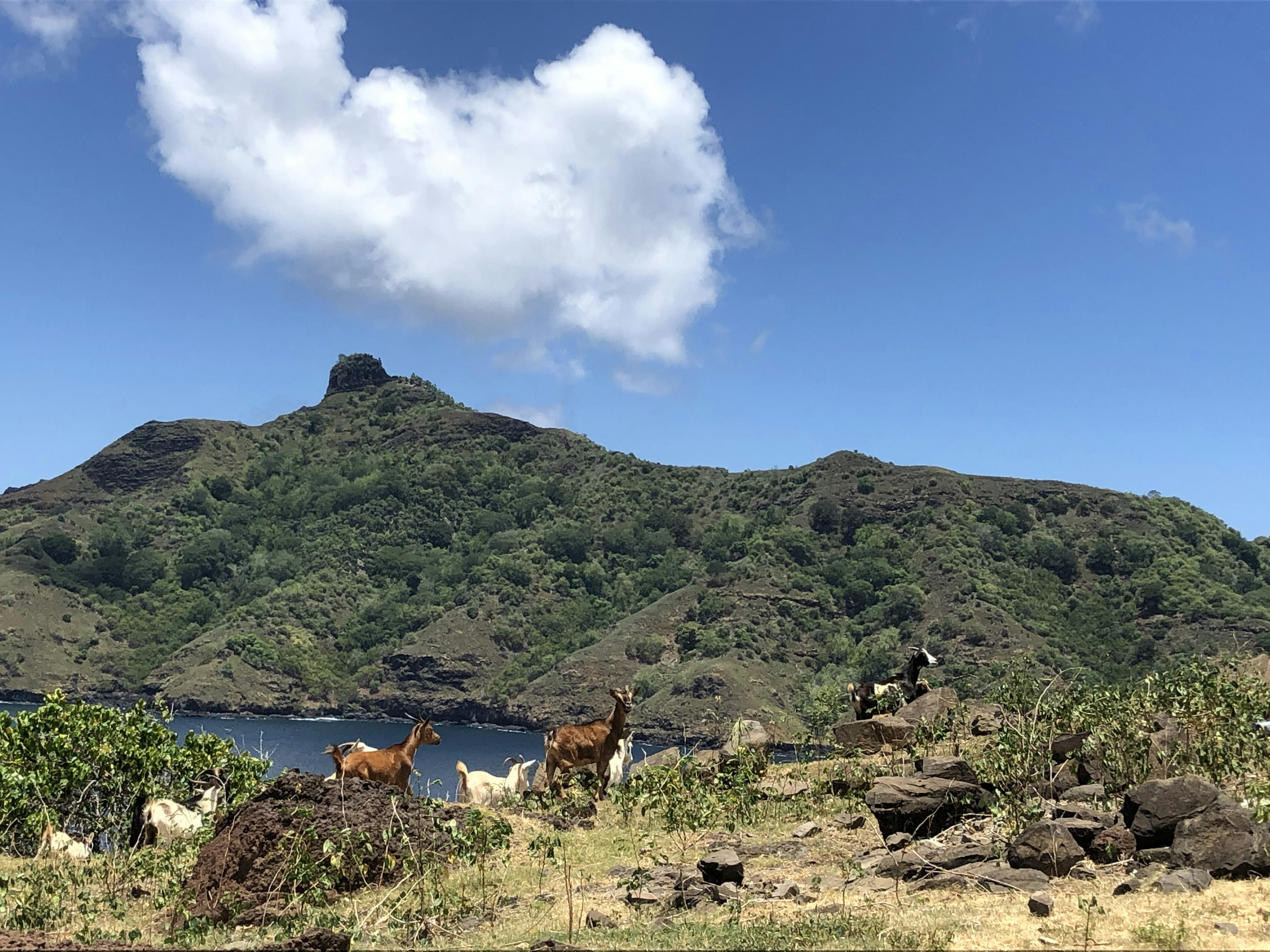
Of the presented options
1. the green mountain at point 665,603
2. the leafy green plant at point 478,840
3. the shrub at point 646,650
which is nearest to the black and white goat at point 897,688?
the leafy green plant at point 478,840

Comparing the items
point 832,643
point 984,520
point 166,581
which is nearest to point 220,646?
point 166,581

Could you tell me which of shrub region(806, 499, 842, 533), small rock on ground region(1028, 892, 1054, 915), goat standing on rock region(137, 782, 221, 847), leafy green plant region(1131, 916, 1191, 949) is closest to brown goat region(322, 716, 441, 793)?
goat standing on rock region(137, 782, 221, 847)

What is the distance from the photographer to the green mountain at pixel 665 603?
413 ft

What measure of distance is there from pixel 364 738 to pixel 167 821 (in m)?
118

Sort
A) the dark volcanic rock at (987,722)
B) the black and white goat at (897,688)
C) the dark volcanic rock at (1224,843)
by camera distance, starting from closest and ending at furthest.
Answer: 1. the dark volcanic rock at (1224,843)
2. the dark volcanic rock at (987,722)
3. the black and white goat at (897,688)

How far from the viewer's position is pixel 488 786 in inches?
788

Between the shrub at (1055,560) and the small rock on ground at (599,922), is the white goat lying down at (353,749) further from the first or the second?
the shrub at (1055,560)

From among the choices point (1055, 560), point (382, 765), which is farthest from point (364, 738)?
point (382, 765)

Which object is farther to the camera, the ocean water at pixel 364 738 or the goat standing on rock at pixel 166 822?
the ocean water at pixel 364 738

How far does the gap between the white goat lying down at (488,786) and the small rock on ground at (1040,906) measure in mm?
10444

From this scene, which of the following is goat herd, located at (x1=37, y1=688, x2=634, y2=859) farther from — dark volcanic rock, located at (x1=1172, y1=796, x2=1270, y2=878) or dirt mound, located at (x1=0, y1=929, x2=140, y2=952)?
dark volcanic rock, located at (x1=1172, y1=796, x2=1270, y2=878)

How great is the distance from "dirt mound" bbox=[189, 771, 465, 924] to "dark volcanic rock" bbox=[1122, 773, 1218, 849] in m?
7.37

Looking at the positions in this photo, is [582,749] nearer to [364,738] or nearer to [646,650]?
[364,738]

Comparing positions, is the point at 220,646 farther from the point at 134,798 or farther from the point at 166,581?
the point at 134,798
